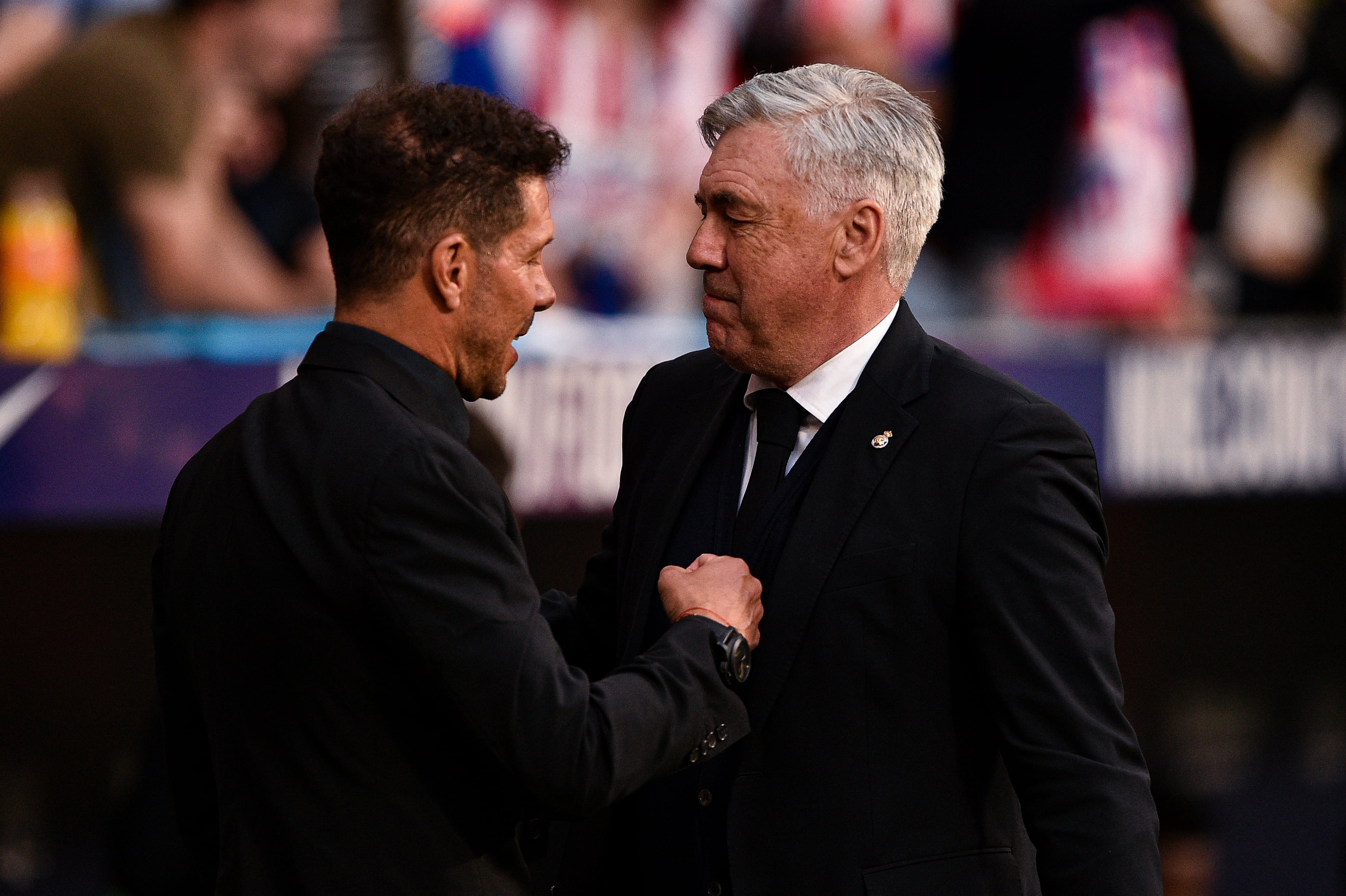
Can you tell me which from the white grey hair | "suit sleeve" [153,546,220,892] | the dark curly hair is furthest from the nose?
"suit sleeve" [153,546,220,892]

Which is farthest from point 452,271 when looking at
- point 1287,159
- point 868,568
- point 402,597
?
point 1287,159

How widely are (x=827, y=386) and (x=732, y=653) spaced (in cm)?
42

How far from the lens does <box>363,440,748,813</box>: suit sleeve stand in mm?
1407

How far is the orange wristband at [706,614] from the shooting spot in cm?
163

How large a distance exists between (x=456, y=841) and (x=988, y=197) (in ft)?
10.4

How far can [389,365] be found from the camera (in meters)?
1.52

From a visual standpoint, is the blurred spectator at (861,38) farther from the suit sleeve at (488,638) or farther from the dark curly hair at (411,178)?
the suit sleeve at (488,638)

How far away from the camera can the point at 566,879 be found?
1.89 meters

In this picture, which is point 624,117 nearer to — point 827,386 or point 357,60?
point 357,60

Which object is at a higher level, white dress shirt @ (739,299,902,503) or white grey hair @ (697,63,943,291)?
white grey hair @ (697,63,943,291)

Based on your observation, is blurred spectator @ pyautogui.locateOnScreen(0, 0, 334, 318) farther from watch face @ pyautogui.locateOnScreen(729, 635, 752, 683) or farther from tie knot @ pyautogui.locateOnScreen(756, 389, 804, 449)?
watch face @ pyautogui.locateOnScreen(729, 635, 752, 683)

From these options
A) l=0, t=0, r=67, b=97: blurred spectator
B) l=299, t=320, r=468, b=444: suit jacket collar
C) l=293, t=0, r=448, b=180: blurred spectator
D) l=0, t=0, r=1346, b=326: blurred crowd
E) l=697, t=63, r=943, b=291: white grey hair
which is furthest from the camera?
l=293, t=0, r=448, b=180: blurred spectator

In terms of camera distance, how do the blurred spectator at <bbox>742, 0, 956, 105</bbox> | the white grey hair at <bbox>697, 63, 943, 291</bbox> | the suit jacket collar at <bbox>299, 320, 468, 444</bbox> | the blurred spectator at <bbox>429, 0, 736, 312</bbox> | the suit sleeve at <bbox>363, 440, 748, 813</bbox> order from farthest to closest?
1. the blurred spectator at <bbox>742, 0, 956, 105</bbox>
2. the blurred spectator at <bbox>429, 0, 736, 312</bbox>
3. the white grey hair at <bbox>697, 63, 943, 291</bbox>
4. the suit jacket collar at <bbox>299, 320, 468, 444</bbox>
5. the suit sleeve at <bbox>363, 440, 748, 813</bbox>

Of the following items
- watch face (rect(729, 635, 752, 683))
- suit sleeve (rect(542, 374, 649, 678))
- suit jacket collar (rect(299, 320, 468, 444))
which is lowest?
suit sleeve (rect(542, 374, 649, 678))
